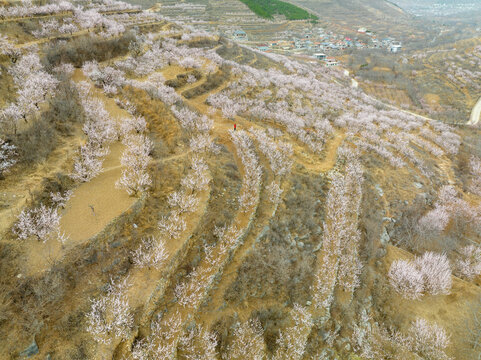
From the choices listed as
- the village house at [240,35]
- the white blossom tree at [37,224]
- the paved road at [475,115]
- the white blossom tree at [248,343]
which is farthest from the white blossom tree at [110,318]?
the village house at [240,35]

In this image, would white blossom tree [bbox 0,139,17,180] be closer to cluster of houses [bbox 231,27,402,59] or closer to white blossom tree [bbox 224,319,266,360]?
white blossom tree [bbox 224,319,266,360]

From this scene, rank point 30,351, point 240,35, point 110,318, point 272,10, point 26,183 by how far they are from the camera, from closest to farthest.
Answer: point 30,351 → point 110,318 → point 26,183 → point 240,35 → point 272,10

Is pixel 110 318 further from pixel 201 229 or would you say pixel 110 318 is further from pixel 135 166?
pixel 135 166

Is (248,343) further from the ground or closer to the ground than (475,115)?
further from the ground

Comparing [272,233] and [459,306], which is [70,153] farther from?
[459,306]

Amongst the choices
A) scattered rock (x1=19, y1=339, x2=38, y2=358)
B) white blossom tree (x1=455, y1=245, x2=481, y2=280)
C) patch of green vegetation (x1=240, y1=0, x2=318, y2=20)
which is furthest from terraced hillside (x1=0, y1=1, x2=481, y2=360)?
patch of green vegetation (x1=240, y1=0, x2=318, y2=20)

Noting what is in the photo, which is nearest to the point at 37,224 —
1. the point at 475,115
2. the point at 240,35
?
Result: the point at 475,115
